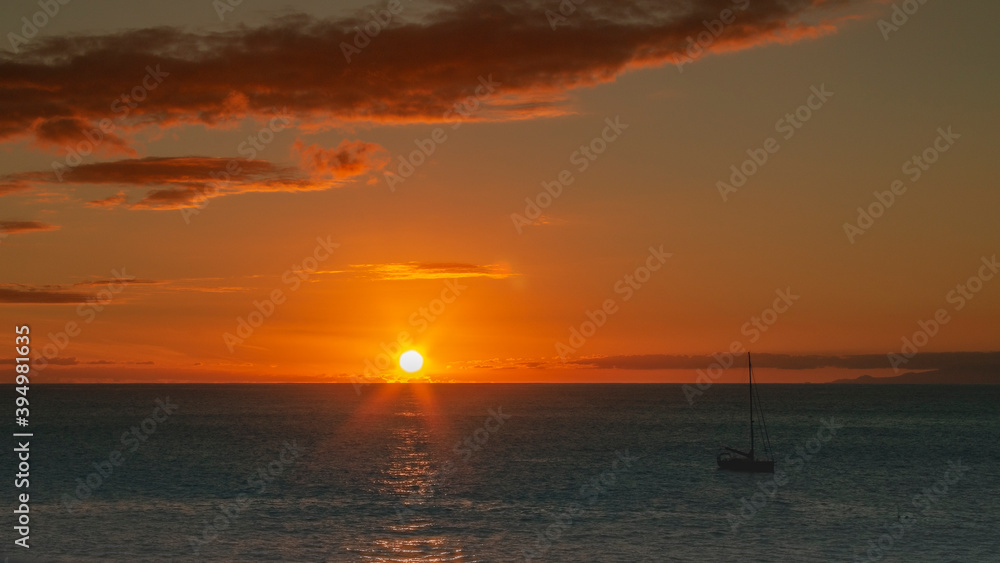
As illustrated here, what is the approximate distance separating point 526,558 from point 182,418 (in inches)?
6151

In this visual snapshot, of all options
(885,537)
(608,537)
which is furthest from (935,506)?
(608,537)

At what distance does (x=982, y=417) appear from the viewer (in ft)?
613
